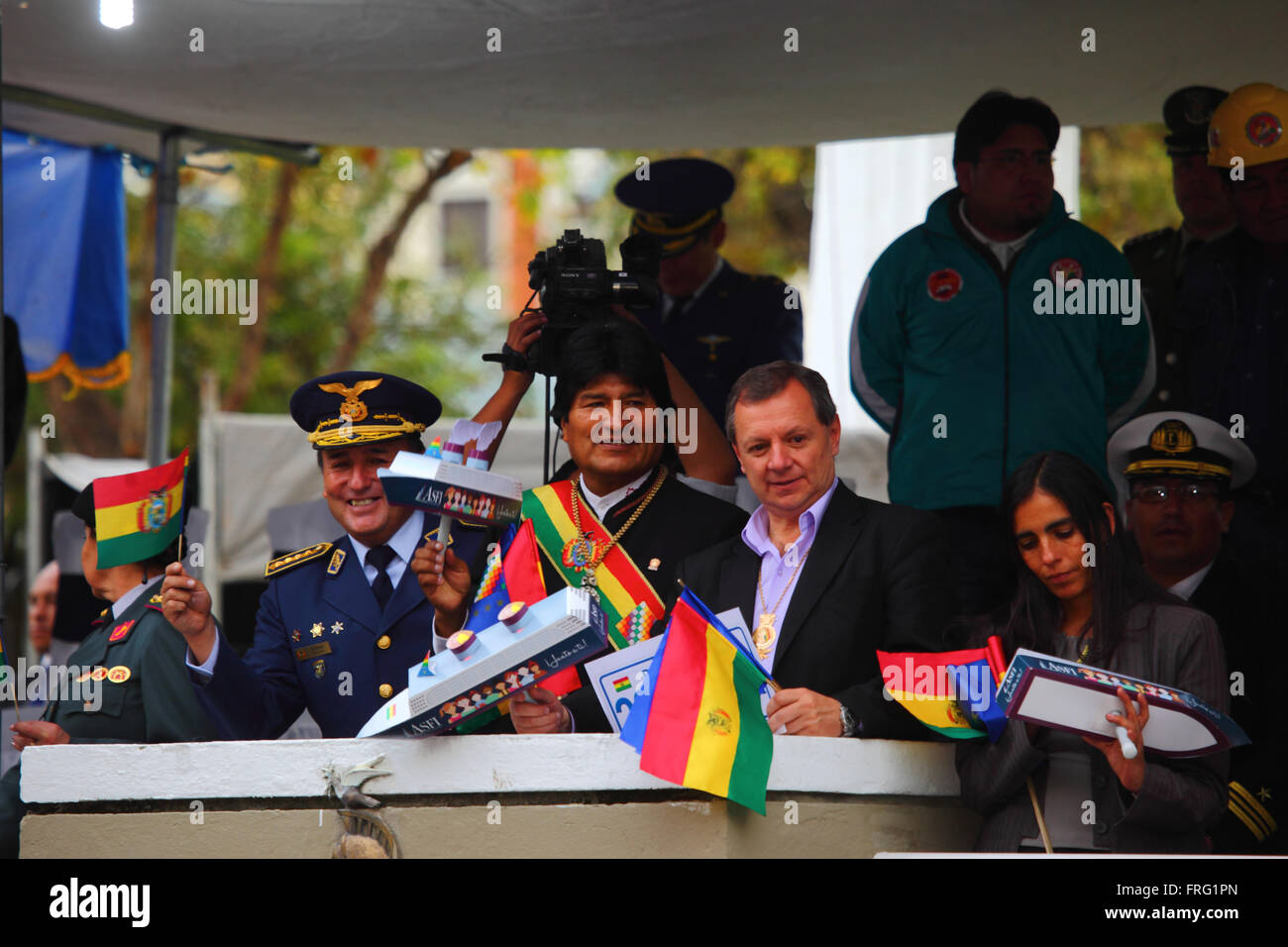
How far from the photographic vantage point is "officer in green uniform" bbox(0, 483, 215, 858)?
13.8 feet

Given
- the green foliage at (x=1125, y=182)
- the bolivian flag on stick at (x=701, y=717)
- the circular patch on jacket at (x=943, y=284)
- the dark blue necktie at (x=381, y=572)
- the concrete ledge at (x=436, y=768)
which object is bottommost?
the concrete ledge at (x=436, y=768)

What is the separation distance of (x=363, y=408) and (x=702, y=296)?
1710mm

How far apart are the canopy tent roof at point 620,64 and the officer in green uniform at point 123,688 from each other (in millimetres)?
1856

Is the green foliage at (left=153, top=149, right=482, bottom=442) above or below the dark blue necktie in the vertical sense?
above

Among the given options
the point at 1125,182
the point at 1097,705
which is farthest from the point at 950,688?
the point at 1125,182

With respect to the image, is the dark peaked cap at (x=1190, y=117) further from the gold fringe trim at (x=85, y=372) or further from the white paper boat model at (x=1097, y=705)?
the gold fringe trim at (x=85, y=372)

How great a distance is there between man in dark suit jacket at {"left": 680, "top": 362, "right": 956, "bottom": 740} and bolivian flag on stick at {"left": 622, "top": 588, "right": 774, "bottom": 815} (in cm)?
16

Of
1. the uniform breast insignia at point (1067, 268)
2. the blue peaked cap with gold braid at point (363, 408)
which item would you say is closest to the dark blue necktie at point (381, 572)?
the blue peaked cap with gold braid at point (363, 408)

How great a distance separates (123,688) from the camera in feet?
14.3

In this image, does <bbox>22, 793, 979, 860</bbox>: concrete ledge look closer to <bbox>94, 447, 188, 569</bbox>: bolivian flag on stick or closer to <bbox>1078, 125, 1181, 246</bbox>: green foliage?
<bbox>94, 447, 188, 569</bbox>: bolivian flag on stick

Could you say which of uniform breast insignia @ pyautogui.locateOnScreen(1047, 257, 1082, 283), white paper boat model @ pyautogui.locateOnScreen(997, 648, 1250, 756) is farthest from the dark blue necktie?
uniform breast insignia @ pyautogui.locateOnScreen(1047, 257, 1082, 283)

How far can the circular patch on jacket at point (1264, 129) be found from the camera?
→ 5.07 metres
